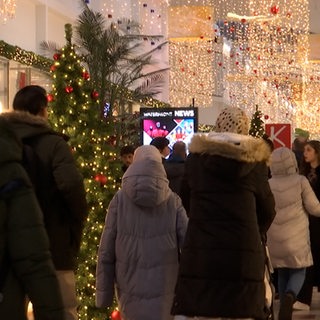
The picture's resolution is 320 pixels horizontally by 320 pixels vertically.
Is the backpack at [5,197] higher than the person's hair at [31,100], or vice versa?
the person's hair at [31,100]

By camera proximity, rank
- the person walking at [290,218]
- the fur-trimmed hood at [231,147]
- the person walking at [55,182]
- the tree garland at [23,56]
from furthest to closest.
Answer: the tree garland at [23,56], the person walking at [290,218], the fur-trimmed hood at [231,147], the person walking at [55,182]

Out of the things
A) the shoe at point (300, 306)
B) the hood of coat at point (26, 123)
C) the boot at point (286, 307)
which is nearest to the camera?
the hood of coat at point (26, 123)

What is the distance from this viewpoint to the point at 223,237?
7.25m

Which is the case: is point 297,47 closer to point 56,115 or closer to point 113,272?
point 56,115

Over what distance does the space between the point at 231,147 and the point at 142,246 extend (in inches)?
48.0

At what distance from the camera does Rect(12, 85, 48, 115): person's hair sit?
7086mm

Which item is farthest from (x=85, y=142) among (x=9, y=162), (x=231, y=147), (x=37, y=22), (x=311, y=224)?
(x=37, y=22)

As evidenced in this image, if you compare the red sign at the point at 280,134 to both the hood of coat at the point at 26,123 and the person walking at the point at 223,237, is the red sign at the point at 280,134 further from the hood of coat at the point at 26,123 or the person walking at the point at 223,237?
the hood of coat at the point at 26,123

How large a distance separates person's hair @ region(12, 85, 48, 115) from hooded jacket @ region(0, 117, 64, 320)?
2.18 meters

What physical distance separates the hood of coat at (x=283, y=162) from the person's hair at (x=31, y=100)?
18.8 feet

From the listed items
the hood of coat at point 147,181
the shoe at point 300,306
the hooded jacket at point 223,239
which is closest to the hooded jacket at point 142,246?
the hood of coat at point 147,181

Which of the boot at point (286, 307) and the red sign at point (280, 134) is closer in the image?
the boot at point (286, 307)

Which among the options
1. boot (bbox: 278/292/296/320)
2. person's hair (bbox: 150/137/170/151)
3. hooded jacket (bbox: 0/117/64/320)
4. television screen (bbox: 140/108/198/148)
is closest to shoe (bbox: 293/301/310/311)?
boot (bbox: 278/292/296/320)

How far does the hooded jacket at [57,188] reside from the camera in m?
6.83
